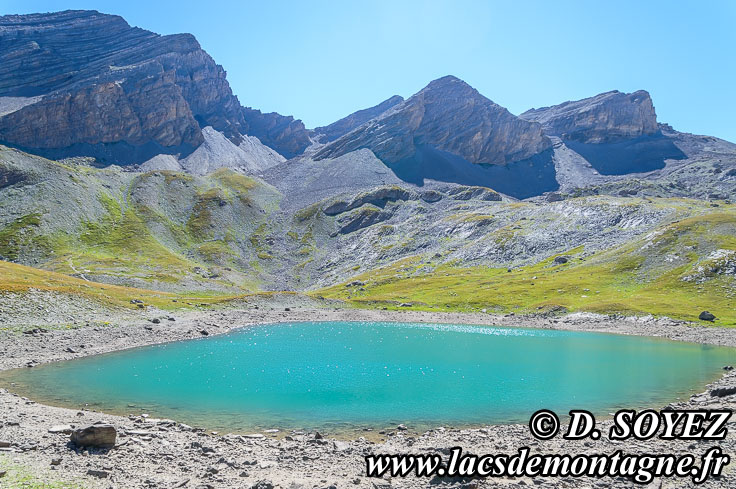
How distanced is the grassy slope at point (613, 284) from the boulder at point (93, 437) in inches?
3463

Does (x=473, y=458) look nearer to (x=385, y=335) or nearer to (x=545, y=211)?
(x=385, y=335)

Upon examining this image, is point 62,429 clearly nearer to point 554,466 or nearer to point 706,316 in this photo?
point 554,466

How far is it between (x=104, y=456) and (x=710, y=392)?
130 feet

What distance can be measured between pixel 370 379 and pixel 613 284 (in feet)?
275

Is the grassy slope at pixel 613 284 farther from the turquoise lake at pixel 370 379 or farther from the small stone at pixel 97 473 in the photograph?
the small stone at pixel 97 473

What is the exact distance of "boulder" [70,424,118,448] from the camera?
18719mm

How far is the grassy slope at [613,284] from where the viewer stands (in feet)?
280

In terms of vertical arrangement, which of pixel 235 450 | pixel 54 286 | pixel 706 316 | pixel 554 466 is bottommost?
pixel 706 316

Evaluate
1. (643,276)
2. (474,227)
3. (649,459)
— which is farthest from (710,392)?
(474,227)

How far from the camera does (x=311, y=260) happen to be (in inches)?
7328

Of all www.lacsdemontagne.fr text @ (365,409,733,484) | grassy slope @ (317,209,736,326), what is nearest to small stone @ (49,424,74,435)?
www.lacsdemontagne.fr text @ (365,409,733,484)

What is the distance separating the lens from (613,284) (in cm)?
10106

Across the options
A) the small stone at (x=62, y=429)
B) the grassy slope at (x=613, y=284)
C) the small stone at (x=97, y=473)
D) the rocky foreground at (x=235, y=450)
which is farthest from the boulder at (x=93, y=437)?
the grassy slope at (x=613, y=284)

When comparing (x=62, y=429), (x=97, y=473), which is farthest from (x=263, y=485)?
(x=62, y=429)
